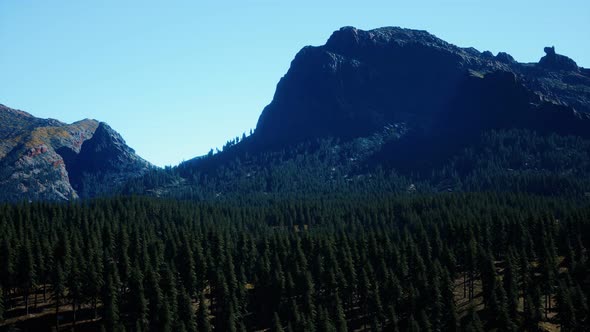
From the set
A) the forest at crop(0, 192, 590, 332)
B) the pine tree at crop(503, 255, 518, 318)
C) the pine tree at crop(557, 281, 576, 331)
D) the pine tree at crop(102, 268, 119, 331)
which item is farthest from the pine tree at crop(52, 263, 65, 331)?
the pine tree at crop(557, 281, 576, 331)

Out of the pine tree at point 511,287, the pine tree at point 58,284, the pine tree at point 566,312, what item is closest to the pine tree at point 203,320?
the pine tree at point 58,284

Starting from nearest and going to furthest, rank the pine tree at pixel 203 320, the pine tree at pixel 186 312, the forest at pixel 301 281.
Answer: the pine tree at pixel 186 312
the pine tree at pixel 203 320
the forest at pixel 301 281

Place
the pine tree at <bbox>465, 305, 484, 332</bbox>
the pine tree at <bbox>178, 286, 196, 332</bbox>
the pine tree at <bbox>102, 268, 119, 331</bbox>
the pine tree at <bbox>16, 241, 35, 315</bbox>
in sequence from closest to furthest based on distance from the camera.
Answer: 1. the pine tree at <bbox>465, 305, 484, 332</bbox>
2. the pine tree at <bbox>178, 286, 196, 332</bbox>
3. the pine tree at <bbox>102, 268, 119, 331</bbox>
4. the pine tree at <bbox>16, 241, 35, 315</bbox>

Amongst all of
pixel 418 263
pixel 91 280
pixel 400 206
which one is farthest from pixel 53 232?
pixel 400 206

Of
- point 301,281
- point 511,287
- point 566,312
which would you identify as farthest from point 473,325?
point 301,281

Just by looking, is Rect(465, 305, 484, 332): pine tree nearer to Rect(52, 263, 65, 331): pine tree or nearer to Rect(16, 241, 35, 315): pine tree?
Rect(52, 263, 65, 331): pine tree

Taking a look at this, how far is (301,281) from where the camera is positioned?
3969 inches

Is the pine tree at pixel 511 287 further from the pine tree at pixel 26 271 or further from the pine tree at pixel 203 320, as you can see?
the pine tree at pixel 26 271

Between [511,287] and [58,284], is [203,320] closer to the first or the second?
[58,284]

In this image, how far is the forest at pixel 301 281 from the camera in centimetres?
8762

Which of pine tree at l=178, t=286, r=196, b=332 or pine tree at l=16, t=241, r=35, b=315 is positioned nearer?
pine tree at l=178, t=286, r=196, b=332

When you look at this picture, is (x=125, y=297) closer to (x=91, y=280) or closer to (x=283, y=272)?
(x=91, y=280)

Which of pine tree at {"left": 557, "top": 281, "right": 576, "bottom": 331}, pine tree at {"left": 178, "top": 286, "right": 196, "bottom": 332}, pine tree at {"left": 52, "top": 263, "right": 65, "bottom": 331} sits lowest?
pine tree at {"left": 557, "top": 281, "right": 576, "bottom": 331}

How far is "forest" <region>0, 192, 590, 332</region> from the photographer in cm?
8762
